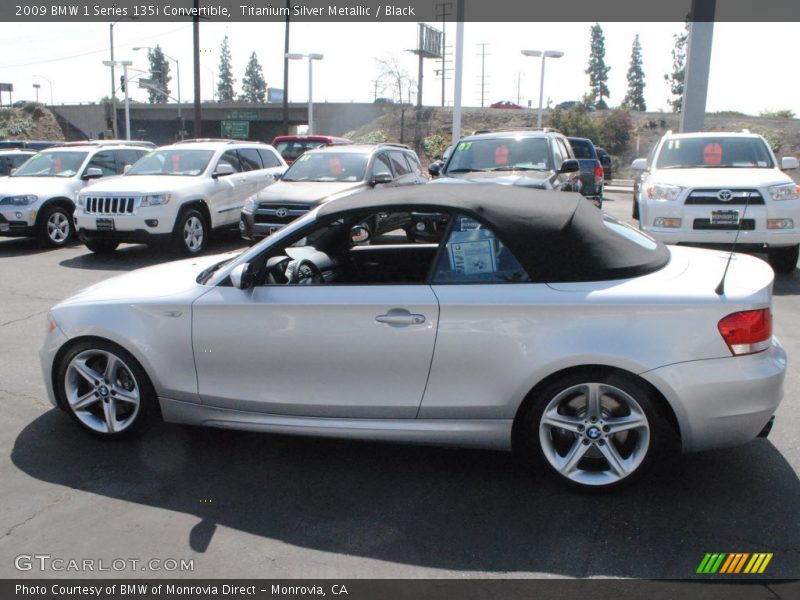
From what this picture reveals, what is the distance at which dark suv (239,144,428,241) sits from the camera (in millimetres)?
11305

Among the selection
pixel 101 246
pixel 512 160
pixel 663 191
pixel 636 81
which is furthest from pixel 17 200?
pixel 636 81

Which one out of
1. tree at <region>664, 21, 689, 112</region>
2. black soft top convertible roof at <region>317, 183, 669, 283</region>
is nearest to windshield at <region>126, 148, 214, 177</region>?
black soft top convertible roof at <region>317, 183, 669, 283</region>

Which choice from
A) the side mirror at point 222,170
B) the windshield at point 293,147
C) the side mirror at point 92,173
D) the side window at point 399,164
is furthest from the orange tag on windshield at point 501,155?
the windshield at point 293,147

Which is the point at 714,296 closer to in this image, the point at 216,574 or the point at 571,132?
the point at 216,574

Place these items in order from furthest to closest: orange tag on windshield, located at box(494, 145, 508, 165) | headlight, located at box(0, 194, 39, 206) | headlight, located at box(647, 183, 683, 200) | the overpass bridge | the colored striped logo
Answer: the overpass bridge, headlight, located at box(0, 194, 39, 206), orange tag on windshield, located at box(494, 145, 508, 165), headlight, located at box(647, 183, 683, 200), the colored striped logo

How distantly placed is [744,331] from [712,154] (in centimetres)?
791

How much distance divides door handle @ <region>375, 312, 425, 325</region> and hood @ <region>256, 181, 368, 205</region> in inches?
294

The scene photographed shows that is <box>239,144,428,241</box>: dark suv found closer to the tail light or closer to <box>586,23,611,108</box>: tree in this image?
the tail light

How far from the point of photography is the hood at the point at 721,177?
31.1 ft

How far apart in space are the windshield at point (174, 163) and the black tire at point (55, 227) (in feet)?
4.66

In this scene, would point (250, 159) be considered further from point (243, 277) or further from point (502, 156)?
point (243, 277)

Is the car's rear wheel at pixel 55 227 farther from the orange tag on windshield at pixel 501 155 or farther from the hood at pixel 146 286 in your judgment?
the hood at pixel 146 286

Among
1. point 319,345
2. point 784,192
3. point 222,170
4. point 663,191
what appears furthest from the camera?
point 222,170

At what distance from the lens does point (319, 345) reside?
4.02 m
